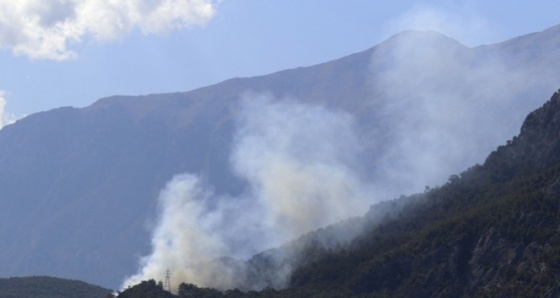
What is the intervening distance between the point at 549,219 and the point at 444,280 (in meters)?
17.0

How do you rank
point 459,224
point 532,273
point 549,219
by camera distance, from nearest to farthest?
1. point 532,273
2. point 549,219
3. point 459,224

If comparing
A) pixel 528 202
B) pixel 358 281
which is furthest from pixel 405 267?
pixel 528 202

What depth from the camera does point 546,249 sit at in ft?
554

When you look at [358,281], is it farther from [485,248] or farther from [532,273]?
[532,273]

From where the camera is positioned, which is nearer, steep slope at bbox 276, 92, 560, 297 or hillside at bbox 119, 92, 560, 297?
steep slope at bbox 276, 92, 560, 297

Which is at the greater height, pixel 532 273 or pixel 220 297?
pixel 220 297

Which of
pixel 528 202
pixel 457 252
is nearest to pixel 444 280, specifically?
pixel 457 252

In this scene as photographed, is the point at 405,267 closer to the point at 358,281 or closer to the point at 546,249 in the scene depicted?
the point at 358,281

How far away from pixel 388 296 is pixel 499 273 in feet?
60.8

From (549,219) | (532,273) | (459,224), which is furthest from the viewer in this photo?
(459,224)

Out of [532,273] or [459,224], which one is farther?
[459,224]

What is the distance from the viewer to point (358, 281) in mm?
194875

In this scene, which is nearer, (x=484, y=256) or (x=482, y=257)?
(x=484, y=256)

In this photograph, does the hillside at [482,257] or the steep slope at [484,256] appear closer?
the steep slope at [484,256]
